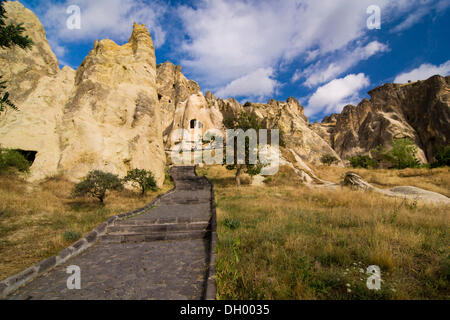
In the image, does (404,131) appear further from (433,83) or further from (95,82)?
(95,82)

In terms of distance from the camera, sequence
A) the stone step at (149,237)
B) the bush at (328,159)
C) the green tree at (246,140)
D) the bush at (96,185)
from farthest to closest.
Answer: the bush at (328,159) < the green tree at (246,140) < the bush at (96,185) < the stone step at (149,237)

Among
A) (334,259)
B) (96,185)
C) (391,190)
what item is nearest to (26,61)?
(96,185)

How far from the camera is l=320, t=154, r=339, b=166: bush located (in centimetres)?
5016

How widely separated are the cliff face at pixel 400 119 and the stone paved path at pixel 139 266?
66.6m

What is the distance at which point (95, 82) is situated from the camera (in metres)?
19.7

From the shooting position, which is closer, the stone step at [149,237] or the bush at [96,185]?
the stone step at [149,237]

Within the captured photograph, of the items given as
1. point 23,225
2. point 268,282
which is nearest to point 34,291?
point 268,282

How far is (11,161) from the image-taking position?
516 inches

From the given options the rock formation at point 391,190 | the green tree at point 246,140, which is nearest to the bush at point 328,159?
the green tree at point 246,140

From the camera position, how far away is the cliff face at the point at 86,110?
51.3 feet

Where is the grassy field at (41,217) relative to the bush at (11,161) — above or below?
below

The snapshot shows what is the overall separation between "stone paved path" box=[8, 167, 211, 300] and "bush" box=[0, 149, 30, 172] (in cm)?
1210

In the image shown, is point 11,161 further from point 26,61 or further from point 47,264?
point 26,61

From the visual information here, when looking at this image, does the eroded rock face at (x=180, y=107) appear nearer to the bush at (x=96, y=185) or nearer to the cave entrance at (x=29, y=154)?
the cave entrance at (x=29, y=154)
